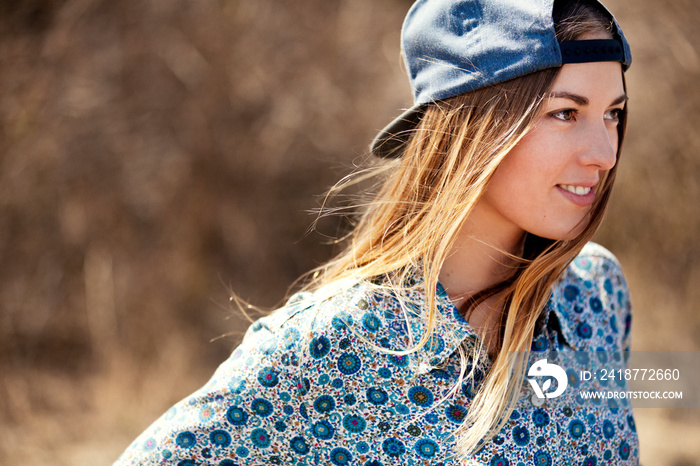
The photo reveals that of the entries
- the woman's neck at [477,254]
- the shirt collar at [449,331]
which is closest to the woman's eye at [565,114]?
the woman's neck at [477,254]

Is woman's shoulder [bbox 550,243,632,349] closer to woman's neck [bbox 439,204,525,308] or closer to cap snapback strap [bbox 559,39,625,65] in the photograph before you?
woman's neck [bbox 439,204,525,308]

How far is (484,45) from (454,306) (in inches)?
22.1

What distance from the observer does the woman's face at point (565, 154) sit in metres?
1.34

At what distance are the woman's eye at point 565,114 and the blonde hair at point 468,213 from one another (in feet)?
0.17

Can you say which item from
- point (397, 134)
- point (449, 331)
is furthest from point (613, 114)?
point (449, 331)

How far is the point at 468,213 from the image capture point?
1416 mm

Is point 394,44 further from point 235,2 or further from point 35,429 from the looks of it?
point 35,429

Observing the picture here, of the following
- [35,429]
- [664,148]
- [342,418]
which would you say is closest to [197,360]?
[35,429]

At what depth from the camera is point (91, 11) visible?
4547mm

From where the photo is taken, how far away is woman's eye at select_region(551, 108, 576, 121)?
135 cm

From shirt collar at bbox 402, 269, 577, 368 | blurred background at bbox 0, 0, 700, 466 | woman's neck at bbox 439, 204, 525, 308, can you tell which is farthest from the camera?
blurred background at bbox 0, 0, 700, 466

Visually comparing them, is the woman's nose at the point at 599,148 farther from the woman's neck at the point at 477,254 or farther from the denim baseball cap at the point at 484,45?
the woman's neck at the point at 477,254

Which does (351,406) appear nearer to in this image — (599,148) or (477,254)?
(477,254)

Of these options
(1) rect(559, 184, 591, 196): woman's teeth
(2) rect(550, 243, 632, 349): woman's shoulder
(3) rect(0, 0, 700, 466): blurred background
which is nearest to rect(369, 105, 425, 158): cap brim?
(1) rect(559, 184, 591, 196): woman's teeth
